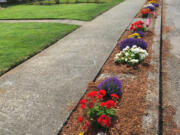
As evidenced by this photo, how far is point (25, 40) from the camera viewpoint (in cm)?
794

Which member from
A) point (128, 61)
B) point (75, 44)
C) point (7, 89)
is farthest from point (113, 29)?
point (7, 89)

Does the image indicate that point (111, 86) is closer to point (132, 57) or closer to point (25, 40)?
point (132, 57)

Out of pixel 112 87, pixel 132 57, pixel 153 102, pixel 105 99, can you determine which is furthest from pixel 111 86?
pixel 132 57

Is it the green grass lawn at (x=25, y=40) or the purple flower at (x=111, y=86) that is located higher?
the green grass lawn at (x=25, y=40)

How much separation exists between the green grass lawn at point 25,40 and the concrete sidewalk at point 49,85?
1.20 feet

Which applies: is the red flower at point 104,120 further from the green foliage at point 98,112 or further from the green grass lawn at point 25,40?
the green grass lawn at point 25,40

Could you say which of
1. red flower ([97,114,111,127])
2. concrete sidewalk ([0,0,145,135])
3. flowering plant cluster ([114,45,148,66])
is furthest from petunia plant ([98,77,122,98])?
flowering plant cluster ([114,45,148,66])

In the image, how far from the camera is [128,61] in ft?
16.4

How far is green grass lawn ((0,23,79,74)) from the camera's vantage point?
5957mm

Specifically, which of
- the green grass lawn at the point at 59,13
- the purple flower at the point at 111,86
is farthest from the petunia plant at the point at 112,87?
the green grass lawn at the point at 59,13

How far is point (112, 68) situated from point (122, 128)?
235 cm

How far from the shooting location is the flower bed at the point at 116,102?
2.96m

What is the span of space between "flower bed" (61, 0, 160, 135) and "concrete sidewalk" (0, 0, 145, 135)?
0.29 meters

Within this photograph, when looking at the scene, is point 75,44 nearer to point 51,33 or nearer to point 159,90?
point 51,33
